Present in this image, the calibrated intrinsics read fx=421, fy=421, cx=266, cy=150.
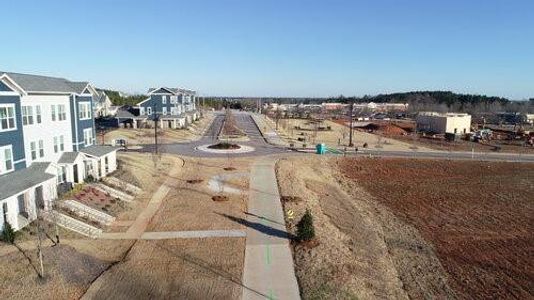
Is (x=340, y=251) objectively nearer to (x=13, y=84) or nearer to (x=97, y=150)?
(x=13, y=84)

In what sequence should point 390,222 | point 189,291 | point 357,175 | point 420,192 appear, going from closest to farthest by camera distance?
1. point 189,291
2. point 390,222
3. point 420,192
4. point 357,175

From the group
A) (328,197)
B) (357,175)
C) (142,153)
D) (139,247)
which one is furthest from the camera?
(142,153)

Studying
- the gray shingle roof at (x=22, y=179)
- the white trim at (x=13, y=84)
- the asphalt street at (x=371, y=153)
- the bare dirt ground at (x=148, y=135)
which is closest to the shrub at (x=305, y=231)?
the gray shingle roof at (x=22, y=179)

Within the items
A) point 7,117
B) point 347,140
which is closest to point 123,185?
point 7,117

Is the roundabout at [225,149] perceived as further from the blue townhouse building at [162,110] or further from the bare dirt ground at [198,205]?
the blue townhouse building at [162,110]

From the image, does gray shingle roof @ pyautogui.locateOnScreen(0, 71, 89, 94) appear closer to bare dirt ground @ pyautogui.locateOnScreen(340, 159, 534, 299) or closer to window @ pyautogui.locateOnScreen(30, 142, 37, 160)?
window @ pyautogui.locateOnScreen(30, 142, 37, 160)

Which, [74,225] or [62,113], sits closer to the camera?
[74,225]

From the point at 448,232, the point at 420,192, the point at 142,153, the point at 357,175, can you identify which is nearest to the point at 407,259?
the point at 448,232

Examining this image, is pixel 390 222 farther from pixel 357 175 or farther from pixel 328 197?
pixel 357 175

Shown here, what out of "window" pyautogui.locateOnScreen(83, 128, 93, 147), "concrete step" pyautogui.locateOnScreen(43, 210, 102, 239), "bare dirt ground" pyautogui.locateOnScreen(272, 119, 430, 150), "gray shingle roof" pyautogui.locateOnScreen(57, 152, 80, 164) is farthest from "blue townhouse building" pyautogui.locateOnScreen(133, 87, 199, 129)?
"concrete step" pyautogui.locateOnScreen(43, 210, 102, 239)
